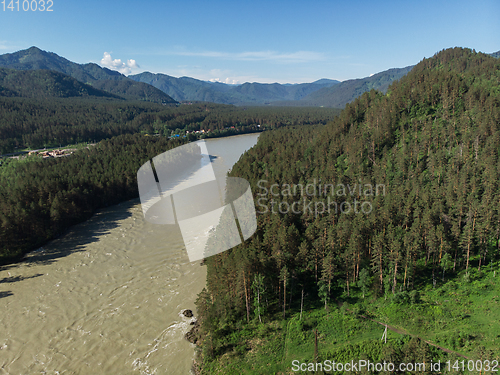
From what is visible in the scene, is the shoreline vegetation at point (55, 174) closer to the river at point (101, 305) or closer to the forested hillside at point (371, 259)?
the river at point (101, 305)

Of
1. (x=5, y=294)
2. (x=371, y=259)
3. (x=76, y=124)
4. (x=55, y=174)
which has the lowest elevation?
(x=5, y=294)

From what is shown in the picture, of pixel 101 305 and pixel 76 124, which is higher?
pixel 76 124

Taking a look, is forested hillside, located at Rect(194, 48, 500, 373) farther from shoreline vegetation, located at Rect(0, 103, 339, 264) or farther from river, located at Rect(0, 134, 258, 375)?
shoreline vegetation, located at Rect(0, 103, 339, 264)

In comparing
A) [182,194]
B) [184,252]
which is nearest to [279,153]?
[182,194]

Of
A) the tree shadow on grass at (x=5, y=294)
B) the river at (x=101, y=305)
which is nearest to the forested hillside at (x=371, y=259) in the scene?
the river at (x=101, y=305)

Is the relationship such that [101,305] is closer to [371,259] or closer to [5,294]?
[5,294]

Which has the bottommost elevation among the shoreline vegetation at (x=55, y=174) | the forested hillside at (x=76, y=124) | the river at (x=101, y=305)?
the river at (x=101, y=305)

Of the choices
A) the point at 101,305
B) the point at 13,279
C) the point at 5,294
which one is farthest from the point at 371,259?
the point at 13,279
